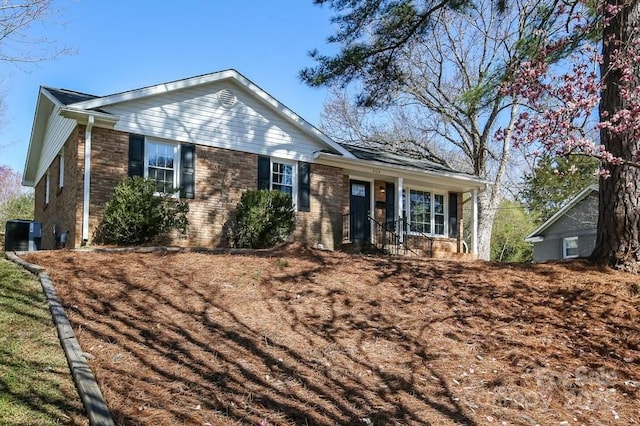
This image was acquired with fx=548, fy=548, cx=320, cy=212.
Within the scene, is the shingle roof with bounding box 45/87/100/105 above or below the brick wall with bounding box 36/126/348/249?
above

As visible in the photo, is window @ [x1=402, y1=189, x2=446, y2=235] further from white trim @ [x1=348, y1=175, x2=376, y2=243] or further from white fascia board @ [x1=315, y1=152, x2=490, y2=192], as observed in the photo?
white trim @ [x1=348, y1=175, x2=376, y2=243]

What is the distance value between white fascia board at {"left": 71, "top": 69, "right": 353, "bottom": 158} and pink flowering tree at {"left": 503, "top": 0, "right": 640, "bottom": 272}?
Answer: 23.9 feet

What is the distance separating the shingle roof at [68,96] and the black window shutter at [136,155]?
1648 millimetres

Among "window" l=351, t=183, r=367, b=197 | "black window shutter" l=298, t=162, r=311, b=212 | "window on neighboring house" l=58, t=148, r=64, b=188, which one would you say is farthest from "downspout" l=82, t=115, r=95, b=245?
"window" l=351, t=183, r=367, b=197

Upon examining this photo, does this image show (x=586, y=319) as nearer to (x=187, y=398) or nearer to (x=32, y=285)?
(x=187, y=398)

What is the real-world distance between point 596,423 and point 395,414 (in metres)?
1.74

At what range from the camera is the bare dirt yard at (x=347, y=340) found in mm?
4383

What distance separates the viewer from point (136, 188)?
11.3 m

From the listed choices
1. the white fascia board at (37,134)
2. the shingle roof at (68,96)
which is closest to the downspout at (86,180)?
the shingle roof at (68,96)

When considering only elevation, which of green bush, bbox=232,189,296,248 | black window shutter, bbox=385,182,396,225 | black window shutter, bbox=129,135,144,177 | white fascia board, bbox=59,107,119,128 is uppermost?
white fascia board, bbox=59,107,119,128

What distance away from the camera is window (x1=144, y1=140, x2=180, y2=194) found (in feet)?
41.0

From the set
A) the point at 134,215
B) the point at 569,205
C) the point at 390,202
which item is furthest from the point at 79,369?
the point at 569,205

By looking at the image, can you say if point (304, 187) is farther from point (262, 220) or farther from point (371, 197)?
point (371, 197)

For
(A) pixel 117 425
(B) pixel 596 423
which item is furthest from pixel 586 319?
(A) pixel 117 425
